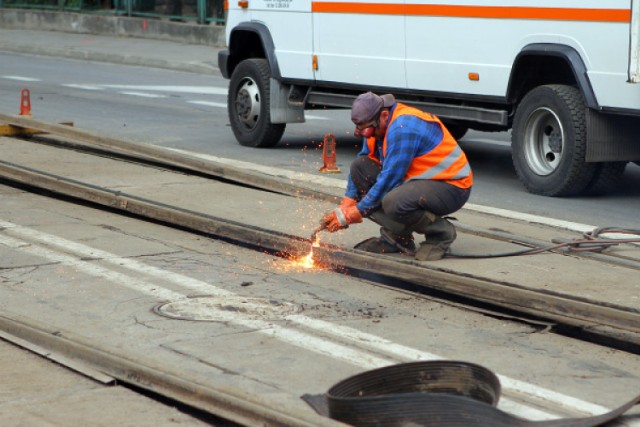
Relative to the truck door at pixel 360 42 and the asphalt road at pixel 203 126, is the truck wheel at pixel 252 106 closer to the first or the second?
the asphalt road at pixel 203 126

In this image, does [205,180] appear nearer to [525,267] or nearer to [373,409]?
[525,267]

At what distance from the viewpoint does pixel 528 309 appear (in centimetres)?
680

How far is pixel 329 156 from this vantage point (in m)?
12.2

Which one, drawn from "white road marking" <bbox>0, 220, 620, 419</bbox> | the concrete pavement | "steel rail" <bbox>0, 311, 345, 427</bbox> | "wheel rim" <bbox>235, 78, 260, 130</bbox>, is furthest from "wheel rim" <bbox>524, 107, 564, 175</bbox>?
the concrete pavement

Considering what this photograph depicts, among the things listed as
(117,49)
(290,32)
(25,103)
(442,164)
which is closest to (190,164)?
(290,32)

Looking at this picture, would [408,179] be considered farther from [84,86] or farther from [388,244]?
[84,86]

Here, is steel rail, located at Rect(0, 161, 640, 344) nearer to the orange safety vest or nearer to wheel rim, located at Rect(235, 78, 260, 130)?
the orange safety vest

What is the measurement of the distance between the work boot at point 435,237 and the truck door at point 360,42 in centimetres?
417

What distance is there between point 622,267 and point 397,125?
1.69 metres

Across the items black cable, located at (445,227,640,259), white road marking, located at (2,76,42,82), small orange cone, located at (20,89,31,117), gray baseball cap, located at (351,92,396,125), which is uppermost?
gray baseball cap, located at (351,92,396,125)

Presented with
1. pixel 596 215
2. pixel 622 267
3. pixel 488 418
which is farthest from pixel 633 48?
pixel 488 418

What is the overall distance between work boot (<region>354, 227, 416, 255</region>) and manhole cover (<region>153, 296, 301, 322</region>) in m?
1.28

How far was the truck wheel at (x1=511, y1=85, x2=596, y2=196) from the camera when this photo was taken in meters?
10.6

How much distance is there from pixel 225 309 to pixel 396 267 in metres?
1.14
